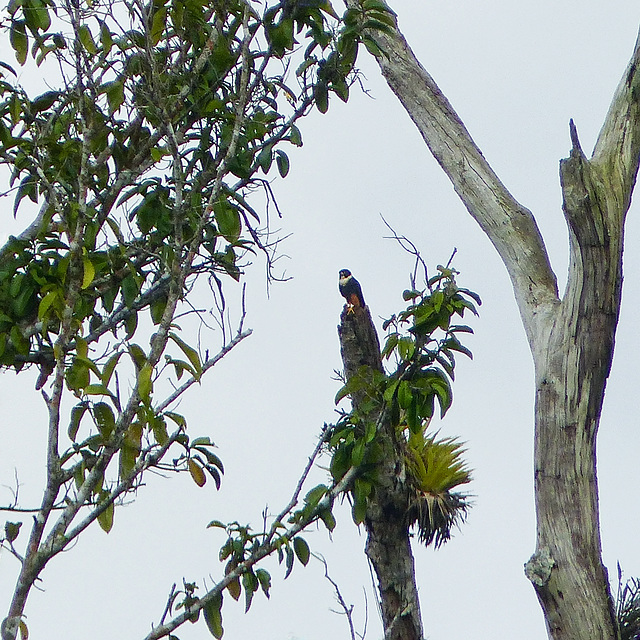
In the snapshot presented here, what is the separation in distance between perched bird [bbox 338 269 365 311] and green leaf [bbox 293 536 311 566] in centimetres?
183

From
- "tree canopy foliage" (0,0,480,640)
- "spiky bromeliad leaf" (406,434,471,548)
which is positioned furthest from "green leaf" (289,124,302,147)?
"spiky bromeliad leaf" (406,434,471,548)

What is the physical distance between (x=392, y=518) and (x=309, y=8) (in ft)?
8.57

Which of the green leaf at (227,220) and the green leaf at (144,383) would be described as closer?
the green leaf at (144,383)

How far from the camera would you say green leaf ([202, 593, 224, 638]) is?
256 centimetres

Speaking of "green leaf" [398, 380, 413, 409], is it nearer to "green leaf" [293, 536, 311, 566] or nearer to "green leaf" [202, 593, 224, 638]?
"green leaf" [293, 536, 311, 566]

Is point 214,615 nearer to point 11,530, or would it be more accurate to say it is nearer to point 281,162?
point 11,530

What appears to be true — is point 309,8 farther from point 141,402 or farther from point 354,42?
point 141,402

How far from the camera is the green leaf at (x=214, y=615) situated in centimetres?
256

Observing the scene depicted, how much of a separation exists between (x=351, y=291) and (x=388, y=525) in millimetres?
1186

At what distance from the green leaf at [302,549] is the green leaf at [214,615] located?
0.34m

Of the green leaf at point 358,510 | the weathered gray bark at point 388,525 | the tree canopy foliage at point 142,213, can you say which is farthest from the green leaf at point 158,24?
the weathered gray bark at point 388,525

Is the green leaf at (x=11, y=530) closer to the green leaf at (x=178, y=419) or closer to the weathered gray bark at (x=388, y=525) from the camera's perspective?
the green leaf at (x=178, y=419)

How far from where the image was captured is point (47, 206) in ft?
9.51

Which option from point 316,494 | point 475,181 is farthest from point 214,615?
point 475,181
